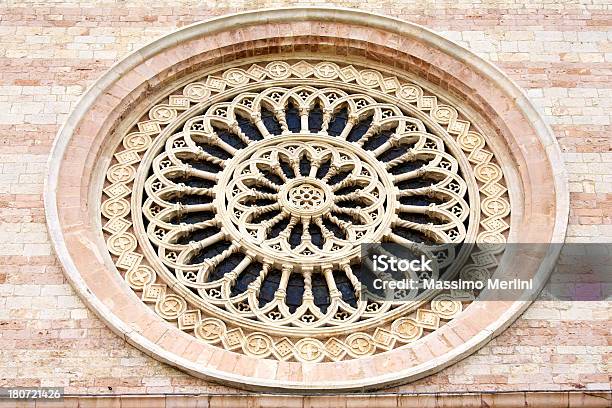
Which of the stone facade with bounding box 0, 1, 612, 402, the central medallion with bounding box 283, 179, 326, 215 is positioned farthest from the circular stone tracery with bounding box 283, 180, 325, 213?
the stone facade with bounding box 0, 1, 612, 402

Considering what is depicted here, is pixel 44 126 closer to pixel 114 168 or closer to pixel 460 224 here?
pixel 114 168

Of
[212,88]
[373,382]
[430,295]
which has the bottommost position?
[373,382]

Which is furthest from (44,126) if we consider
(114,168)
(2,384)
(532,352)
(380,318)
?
(532,352)

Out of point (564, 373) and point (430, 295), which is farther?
point (430, 295)

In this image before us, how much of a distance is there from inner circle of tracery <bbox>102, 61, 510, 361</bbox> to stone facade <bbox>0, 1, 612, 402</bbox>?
910 mm

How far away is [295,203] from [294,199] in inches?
2.8

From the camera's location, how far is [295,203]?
17938 mm

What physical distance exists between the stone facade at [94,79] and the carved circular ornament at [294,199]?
258mm

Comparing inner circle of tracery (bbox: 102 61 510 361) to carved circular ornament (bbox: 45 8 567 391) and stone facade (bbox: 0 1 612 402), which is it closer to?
carved circular ornament (bbox: 45 8 567 391)

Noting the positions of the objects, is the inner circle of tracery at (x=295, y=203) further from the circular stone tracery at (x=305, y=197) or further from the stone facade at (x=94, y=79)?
the stone facade at (x=94, y=79)

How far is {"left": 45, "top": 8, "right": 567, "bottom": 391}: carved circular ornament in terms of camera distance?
16469 millimetres

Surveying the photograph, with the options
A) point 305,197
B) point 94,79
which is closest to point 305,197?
point 305,197

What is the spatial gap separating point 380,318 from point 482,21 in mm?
5085

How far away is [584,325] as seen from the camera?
16359mm
